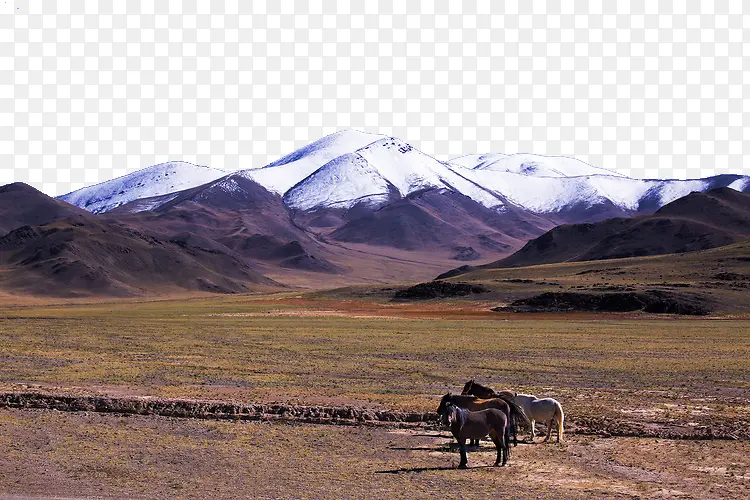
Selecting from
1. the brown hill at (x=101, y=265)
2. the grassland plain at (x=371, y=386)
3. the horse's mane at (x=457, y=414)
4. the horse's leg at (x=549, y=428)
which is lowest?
the grassland plain at (x=371, y=386)

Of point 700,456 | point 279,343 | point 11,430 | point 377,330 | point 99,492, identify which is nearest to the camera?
point 99,492

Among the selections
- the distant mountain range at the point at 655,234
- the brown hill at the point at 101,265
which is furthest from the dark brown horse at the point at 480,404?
the distant mountain range at the point at 655,234

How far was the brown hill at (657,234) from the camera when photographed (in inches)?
6363

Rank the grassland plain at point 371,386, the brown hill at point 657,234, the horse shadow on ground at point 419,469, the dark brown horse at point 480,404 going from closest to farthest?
the grassland plain at point 371,386 < the horse shadow on ground at point 419,469 < the dark brown horse at point 480,404 < the brown hill at point 657,234

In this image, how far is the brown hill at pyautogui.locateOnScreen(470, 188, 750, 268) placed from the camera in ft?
530

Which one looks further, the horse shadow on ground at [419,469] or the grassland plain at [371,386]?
the horse shadow on ground at [419,469]

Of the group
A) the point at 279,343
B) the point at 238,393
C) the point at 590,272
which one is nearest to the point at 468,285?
the point at 590,272

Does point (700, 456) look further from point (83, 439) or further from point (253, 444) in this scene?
point (83, 439)

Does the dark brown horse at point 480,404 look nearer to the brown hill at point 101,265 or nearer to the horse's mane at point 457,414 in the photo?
the horse's mane at point 457,414

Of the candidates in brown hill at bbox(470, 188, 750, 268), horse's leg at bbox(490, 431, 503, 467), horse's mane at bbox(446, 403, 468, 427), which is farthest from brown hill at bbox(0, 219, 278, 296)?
horse's leg at bbox(490, 431, 503, 467)

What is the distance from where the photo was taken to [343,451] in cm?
1891

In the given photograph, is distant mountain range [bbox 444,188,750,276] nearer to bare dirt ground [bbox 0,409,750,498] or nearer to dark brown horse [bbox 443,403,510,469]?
bare dirt ground [bbox 0,409,750,498]

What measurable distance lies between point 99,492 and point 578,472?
896 centimetres

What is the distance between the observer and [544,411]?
65.6 feet
